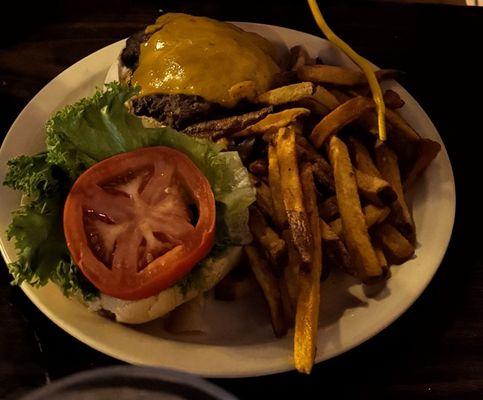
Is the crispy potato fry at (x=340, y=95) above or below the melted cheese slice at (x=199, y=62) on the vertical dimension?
below

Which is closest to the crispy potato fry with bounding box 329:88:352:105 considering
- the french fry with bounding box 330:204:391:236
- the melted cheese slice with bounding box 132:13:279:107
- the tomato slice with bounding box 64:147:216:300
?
the melted cheese slice with bounding box 132:13:279:107

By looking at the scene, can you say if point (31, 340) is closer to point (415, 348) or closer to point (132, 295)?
point (132, 295)

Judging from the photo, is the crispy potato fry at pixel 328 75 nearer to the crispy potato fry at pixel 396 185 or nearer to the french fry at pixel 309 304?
→ the crispy potato fry at pixel 396 185

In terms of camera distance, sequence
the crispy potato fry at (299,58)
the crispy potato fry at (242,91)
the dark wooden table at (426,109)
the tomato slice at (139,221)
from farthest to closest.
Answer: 1. the crispy potato fry at (299,58)
2. the crispy potato fry at (242,91)
3. the dark wooden table at (426,109)
4. the tomato slice at (139,221)

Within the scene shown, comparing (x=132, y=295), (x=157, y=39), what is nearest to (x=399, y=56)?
(x=157, y=39)

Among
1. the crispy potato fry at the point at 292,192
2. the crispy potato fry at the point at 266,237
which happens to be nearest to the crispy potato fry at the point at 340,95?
the crispy potato fry at the point at 292,192

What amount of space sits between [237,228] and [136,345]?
436 millimetres

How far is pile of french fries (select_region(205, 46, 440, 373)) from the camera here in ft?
5.72

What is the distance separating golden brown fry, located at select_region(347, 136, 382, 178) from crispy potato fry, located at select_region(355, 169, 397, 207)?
8cm

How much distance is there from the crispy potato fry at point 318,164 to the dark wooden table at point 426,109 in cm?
47

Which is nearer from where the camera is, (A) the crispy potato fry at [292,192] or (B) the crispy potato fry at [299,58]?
(A) the crispy potato fry at [292,192]

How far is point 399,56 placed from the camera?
8.91ft

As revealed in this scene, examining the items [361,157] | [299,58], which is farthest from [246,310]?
[299,58]

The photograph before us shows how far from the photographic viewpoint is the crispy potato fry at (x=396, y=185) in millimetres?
1916
